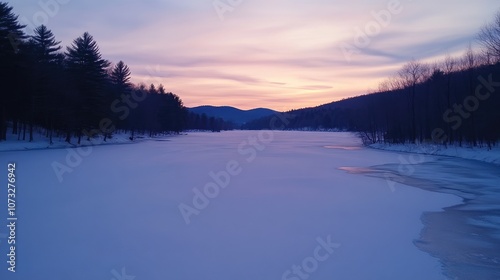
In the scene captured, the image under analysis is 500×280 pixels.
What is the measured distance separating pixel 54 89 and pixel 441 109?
4860 centimetres

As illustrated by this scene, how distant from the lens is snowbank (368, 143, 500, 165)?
30647mm

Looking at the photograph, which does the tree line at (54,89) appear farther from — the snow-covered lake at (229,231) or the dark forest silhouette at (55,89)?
the snow-covered lake at (229,231)

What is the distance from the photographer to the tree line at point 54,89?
33.8m

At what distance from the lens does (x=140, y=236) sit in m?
A: 7.82

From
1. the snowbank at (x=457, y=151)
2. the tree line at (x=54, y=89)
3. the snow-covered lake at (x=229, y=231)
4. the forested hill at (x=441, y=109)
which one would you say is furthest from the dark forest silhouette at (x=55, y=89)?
the forested hill at (x=441, y=109)

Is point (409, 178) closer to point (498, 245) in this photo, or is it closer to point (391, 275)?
point (498, 245)

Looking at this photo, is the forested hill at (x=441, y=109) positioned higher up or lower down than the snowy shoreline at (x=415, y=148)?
higher up

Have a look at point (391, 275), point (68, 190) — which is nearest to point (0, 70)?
point (68, 190)

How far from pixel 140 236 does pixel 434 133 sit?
1961 inches

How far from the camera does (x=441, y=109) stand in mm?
50094

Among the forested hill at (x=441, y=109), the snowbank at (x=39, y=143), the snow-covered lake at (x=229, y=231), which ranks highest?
the forested hill at (x=441, y=109)

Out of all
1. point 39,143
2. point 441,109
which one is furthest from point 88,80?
point 441,109

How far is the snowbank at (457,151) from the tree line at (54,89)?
39.8 meters

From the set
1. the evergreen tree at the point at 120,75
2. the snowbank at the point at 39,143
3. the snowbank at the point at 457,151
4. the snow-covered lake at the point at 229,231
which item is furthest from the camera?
the evergreen tree at the point at 120,75
